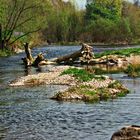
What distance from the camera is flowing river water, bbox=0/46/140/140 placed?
21984 millimetres

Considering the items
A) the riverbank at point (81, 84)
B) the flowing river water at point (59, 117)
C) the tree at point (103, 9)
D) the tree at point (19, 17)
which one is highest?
the tree at point (103, 9)

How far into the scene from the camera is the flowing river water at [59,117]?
72.1ft

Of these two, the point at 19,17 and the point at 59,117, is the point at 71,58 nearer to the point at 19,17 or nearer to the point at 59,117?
the point at 19,17

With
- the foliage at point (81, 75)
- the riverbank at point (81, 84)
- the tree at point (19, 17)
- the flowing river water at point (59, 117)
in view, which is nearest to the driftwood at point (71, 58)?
the riverbank at point (81, 84)

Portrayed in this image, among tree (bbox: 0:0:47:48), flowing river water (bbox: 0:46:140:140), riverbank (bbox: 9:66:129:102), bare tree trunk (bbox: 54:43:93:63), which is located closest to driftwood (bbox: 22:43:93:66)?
bare tree trunk (bbox: 54:43:93:63)

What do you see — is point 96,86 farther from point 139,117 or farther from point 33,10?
point 33,10

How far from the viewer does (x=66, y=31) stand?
16475cm

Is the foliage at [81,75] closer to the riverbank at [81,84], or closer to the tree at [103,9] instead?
the riverbank at [81,84]

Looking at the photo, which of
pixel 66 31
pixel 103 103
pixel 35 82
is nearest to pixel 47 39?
pixel 66 31

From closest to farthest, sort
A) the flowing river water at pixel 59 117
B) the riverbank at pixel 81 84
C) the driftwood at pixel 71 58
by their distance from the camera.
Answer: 1. the flowing river water at pixel 59 117
2. the riverbank at pixel 81 84
3. the driftwood at pixel 71 58

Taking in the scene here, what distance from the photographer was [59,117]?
2602 centimetres

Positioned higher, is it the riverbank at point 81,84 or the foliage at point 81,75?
the foliage at point 81,75

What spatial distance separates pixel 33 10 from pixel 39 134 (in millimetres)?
70765

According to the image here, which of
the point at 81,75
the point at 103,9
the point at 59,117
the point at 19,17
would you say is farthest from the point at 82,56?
the point at 103,9
